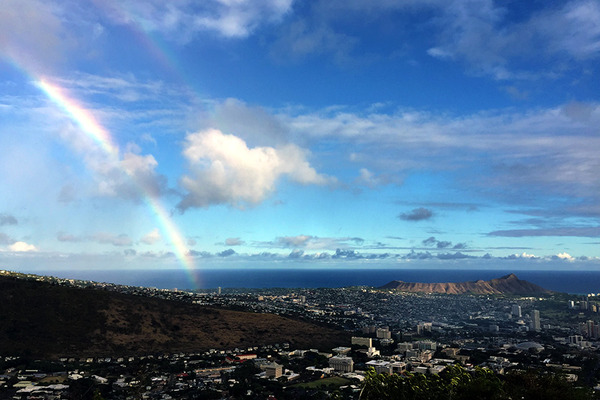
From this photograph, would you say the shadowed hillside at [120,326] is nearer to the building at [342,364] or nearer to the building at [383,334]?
the building at [383,334]

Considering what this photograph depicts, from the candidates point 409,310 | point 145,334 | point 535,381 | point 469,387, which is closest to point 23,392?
point 145,334

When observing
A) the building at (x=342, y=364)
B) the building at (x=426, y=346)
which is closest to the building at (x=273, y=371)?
the building at (x=342, y=364)

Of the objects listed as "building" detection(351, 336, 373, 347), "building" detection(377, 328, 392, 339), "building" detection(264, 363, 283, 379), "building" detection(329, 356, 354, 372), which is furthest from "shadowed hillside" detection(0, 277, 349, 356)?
"building" detection(264, 363, 283, 379)

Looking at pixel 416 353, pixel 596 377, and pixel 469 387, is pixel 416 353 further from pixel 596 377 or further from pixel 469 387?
pixel 469 387

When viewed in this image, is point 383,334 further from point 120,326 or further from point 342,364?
point 120,326

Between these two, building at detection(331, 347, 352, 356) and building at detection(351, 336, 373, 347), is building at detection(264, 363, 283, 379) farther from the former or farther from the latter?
building at detection(351, 336, 373, 347)

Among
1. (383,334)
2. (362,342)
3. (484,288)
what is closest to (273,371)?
(362,342)
